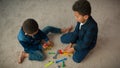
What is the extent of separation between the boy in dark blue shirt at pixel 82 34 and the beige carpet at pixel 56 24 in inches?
2.6

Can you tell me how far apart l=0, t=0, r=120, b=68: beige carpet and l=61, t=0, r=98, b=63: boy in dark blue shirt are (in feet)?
0.22

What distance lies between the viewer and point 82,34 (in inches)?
62.6

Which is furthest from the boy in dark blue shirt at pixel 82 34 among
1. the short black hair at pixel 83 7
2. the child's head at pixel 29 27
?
the child's head at pixel 29 27

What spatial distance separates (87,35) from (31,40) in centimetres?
47

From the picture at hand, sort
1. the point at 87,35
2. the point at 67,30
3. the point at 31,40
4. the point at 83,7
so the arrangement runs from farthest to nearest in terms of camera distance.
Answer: the point at 67,30 → the point at 31,40 → the point at 87,35 → the point at 83,7

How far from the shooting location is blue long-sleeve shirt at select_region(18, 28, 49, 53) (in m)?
1.62

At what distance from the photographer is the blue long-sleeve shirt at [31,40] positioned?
162 centimetres

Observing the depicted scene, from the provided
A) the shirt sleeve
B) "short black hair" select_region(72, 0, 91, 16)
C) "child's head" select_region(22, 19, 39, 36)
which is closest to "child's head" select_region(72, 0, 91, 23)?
"short black hair" select_region(72, 0, 91, 16)

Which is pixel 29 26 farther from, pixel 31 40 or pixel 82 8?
pixel 82 8

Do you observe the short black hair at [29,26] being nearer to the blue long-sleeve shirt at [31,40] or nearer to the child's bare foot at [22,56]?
the blue long-sleeve shirt at [31,40]

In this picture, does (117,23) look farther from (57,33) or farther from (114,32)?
(57,33)

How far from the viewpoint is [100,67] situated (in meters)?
1.60

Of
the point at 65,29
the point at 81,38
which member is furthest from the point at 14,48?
the point at 81,38

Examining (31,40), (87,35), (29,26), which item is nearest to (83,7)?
(87,35)
